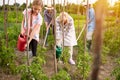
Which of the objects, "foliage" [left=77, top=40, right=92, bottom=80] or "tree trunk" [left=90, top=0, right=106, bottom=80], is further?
"foliage" [left=77, top=40, right=92, bottom=80]

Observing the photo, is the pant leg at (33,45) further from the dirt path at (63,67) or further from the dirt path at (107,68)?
the dirt path at (107,68)

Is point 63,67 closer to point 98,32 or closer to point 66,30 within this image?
point 66,30

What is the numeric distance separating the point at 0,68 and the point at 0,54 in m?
0.50

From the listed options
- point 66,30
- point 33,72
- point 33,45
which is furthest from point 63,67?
point 33,72

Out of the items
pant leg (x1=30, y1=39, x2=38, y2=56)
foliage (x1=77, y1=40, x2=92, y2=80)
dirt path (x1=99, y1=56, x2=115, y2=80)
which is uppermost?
pant leg (x1=30, y1=39, x2=38, y2=56)

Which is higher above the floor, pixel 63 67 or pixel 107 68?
pixel 63 67

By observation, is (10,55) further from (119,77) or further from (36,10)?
(119,77)

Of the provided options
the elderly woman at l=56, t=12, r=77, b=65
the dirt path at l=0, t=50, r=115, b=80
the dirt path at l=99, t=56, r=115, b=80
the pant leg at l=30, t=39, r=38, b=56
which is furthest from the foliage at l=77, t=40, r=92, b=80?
the elderly woman at l=56, t=12, r=77, b=65

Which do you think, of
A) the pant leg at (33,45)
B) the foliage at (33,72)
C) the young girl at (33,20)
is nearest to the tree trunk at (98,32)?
the foliage at (33,72)

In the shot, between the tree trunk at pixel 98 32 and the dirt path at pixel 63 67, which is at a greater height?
the tree trunk at pixel 98 32

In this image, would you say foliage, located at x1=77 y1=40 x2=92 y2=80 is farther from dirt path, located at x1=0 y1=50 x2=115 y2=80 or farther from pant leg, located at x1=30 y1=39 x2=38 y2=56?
pant leg, located at x1=30 y1=39 x2=38 y2=56

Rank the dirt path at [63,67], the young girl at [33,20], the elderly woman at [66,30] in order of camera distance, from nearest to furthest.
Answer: the young girl at [33,20] → the dirt path at [63,67] → the elderly woman at [66,30]

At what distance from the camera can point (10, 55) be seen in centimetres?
532

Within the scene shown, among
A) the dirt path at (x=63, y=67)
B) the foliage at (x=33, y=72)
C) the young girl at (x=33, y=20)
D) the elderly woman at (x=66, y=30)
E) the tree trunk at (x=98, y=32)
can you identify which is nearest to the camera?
the tree trunk at (x=98, y=32)
